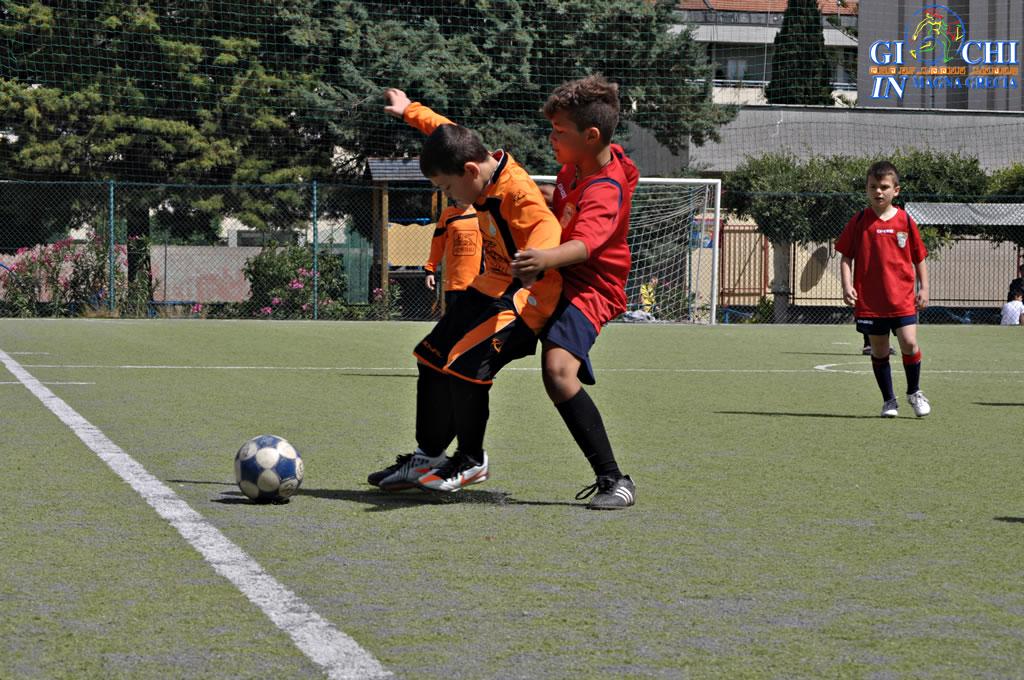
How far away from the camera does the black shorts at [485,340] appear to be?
5.53 m

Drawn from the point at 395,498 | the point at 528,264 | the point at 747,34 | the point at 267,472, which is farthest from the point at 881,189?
the point at 747,34

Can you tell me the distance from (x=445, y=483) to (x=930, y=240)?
27033mm

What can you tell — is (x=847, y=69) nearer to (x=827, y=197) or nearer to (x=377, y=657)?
(x=827, y=197)

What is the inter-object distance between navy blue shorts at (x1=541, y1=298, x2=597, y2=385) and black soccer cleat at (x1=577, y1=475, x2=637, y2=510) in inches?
14.8

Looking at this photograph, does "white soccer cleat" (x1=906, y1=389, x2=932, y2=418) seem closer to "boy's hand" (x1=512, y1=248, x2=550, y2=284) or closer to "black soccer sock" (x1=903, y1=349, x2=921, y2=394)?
"black soccer sock" (x1=903, y1=349, x2=921, y2=394)

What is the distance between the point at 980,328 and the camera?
25.0 m

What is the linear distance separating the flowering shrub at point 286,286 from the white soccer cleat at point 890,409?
56.5 ft

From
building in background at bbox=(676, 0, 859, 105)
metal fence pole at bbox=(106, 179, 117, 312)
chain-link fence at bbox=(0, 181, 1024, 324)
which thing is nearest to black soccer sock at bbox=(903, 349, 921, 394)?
chain-link fence at bbox=(0, 181, 1024, 324)

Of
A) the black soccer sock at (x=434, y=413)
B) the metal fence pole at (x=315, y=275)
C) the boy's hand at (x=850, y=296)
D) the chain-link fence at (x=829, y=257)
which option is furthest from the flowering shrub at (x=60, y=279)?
the black soccer sock at (x=434, y=413)

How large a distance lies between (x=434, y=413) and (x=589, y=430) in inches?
26.6

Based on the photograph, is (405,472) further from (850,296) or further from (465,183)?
(850,296)

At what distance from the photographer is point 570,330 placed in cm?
546

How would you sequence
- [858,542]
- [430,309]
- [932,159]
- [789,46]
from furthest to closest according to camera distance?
[789,46]
[932,159]
[430,309]
[858,542]

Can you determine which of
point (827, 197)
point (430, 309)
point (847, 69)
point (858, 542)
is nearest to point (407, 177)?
point (430, 309)
